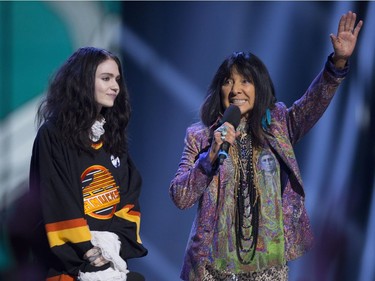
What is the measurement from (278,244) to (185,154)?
1.44 ft

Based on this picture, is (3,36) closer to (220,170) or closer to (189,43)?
(189,43)

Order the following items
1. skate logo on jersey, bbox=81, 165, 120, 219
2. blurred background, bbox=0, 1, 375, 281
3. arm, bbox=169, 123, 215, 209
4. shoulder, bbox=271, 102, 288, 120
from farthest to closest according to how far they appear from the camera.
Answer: blurred background, bbox=0, 1, 375, 281 → shoulder, bbox=271, 102, 288, 120 → arm, bbox=169, 123, 215, 209 → skate logo on jersey, bbox=81, 165, 120, 219

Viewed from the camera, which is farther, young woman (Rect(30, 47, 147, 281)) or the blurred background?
the blurred background

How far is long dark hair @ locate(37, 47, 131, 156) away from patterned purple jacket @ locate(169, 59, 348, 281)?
0.25 meters

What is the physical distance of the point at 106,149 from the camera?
2207mm

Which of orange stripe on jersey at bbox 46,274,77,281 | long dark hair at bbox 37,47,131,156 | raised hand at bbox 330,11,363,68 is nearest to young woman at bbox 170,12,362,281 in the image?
raised hand at bbox 330,11,363,68

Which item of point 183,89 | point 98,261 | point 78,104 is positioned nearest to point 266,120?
point 78,104

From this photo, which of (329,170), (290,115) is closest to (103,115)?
(290,115)

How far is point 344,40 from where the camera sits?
2.32 m

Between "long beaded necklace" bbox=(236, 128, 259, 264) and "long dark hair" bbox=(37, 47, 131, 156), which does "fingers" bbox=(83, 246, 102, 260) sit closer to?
"long dark hair" bbox=(37, 47, 131, 156)

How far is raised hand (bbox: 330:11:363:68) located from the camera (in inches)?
91.2

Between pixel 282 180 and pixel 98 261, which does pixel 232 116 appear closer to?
pixel 282 180

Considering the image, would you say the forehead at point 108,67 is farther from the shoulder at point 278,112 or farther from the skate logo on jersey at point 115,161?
the shoulder at point 278,112

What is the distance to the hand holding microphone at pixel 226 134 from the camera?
2080 mm
